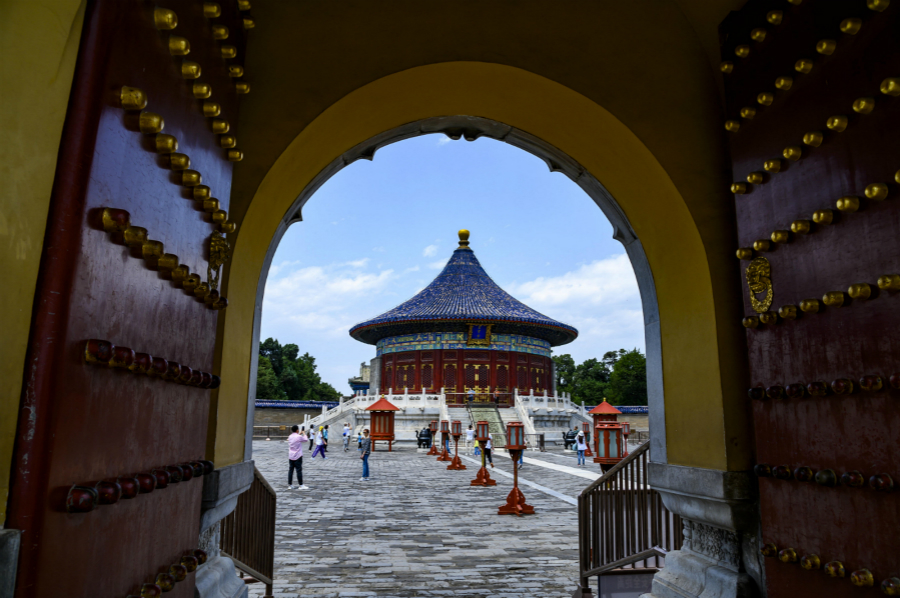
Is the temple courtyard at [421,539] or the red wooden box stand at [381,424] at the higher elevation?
the red wooden box stand at [381,424]

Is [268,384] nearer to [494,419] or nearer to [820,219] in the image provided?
[494,419]

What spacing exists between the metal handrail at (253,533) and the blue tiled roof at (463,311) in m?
26.7

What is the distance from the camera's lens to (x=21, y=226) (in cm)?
115

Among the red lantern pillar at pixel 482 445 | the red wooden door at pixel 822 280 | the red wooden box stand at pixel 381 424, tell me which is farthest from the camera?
the red wooden box stand at pixel 381 424

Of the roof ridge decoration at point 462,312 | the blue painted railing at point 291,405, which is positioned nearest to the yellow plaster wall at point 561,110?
the roof ridge decoration at point 462,312

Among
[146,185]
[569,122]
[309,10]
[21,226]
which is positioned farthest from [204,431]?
[569,122]

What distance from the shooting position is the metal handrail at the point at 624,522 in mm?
3848

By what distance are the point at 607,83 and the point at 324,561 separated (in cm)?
486

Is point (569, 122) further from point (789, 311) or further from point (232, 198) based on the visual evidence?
point (232, 198)

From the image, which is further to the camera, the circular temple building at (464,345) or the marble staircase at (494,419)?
the circular temple building at (464,345)

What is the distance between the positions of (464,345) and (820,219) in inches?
1182

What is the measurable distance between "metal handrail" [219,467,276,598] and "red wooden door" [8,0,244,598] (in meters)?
2.02

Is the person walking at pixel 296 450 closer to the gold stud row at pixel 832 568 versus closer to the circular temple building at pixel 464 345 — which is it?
the gold stud row at pixel 832 568

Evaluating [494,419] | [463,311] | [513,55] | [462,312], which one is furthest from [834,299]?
[463,311]
